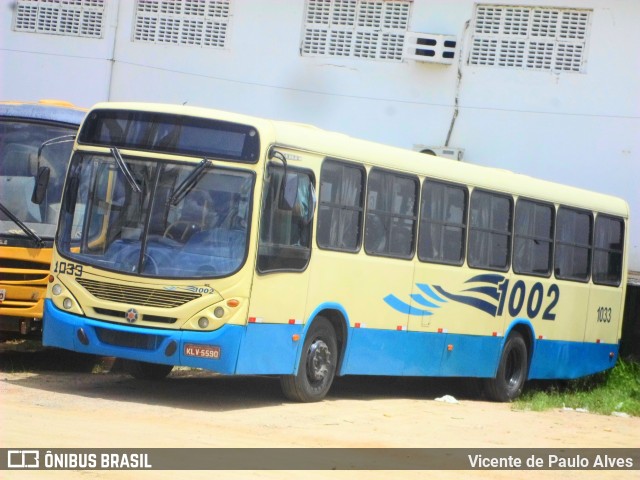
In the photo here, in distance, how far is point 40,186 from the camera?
12281 mm

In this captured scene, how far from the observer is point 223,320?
1112 cm

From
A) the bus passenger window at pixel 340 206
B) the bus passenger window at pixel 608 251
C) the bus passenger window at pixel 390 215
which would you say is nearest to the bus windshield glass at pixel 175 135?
the bus passenger window at pixel 340 206

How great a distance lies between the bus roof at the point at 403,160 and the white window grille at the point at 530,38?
3.42 metres

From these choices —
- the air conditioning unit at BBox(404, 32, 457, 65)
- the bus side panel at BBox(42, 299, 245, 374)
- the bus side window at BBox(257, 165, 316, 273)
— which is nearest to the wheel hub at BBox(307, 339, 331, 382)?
the bus side window at BBox(257, 165, 316, 273)

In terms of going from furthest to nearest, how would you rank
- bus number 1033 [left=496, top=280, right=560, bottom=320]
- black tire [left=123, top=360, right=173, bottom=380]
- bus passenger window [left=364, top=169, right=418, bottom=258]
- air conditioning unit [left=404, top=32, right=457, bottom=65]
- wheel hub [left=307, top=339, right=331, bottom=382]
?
air conditioning unit [left=404, top=32, right=457, bottom=65] → bus number 1033 [left=496, top=280, right=560, bottom=320] → black tire [left=123, top=360, right=173, bottom=380] → bus passenger window [left=364, top=169, right=418, bottom=258] → wheel hub [left=307, top=339, right=331, bottom=382]

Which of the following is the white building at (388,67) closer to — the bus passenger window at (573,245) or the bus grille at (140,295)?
the bus passenger window at (573,245)

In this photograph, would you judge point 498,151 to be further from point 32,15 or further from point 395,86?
point 32,15

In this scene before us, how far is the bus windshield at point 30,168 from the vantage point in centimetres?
1334

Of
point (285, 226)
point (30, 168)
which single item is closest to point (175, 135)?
point (285, 226)

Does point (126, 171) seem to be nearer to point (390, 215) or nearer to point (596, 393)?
point (390, 215)

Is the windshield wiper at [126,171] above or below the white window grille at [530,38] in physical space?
below

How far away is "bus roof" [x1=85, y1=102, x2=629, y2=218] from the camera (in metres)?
11.6

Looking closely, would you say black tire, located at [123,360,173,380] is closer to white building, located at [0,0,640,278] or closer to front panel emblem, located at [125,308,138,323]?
front panel emblem, located at [125,308,138,323]

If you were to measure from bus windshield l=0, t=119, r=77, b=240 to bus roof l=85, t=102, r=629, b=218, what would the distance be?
1854mm
